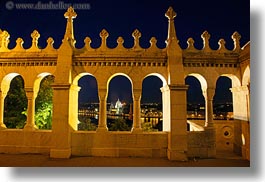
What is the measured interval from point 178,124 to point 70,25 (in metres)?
3.74

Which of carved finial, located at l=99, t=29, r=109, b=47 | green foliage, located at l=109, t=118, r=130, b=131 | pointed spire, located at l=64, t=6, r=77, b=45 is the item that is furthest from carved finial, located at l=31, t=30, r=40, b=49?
green foliage, located at l=109, t=118, r=130, b=131

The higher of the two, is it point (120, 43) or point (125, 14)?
point (125, 14)

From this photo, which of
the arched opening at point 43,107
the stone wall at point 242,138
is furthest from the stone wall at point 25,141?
the stone wall at point 242,138

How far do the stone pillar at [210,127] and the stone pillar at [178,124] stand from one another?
27.4 inches

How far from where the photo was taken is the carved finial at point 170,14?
18.5 ft

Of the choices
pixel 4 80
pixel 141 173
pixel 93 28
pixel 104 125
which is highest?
pixel 93 28

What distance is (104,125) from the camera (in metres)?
5.64

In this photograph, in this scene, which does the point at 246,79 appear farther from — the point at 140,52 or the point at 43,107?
the point at 43,107

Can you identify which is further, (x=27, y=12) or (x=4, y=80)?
(x=4, y=80)

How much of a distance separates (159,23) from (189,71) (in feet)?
4.91

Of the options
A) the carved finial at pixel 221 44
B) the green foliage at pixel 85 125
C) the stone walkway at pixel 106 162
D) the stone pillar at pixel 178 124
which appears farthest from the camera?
the green foliage at pixel 85 125

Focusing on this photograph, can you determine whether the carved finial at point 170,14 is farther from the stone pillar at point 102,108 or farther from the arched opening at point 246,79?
the stone pillar at point 102,108

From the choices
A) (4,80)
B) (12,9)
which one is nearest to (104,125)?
(4,80)

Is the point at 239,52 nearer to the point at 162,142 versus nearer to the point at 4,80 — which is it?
the point at 162,142
